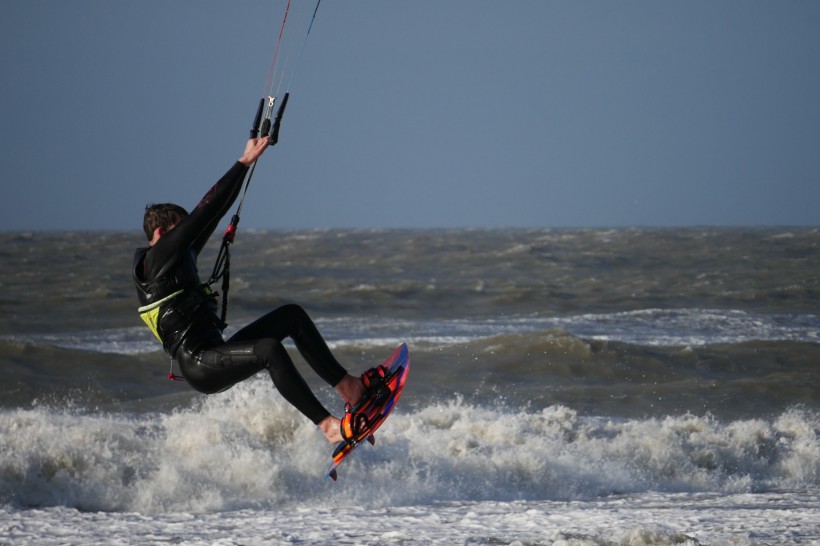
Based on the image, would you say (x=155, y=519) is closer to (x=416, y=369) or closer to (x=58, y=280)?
(x=416, y=369)

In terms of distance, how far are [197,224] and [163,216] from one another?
42 centimetres

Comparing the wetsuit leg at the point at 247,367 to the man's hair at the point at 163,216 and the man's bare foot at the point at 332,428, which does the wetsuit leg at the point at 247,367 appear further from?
the man's hair at the point at 163,216

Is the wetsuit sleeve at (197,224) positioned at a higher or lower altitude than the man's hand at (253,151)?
lower

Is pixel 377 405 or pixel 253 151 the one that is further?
pixel 377 405

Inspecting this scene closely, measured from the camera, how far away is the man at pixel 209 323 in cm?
550

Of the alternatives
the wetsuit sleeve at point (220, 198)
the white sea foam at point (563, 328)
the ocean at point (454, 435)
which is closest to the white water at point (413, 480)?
the ocean at point (454, 435)

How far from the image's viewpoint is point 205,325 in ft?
19.0

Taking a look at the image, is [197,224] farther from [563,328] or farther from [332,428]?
[563,328]

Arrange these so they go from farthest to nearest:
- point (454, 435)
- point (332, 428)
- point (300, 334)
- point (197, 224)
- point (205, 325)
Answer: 1. point (454, 435)
2. point (300, 334)
3. point (205, 325)
4. point (332, 428)
5. point (197, 224)

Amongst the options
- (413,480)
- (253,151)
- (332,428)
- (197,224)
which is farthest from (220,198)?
(413,480)

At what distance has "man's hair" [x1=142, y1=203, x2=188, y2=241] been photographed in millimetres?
5742

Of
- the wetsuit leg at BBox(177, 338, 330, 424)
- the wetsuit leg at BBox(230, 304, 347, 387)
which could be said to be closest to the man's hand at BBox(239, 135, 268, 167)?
the wetsuit leg at BBox(230, 304, 347, 387)

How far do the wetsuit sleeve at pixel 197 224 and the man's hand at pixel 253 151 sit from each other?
0.04m

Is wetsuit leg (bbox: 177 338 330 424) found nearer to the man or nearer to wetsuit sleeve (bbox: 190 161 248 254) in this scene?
the man
